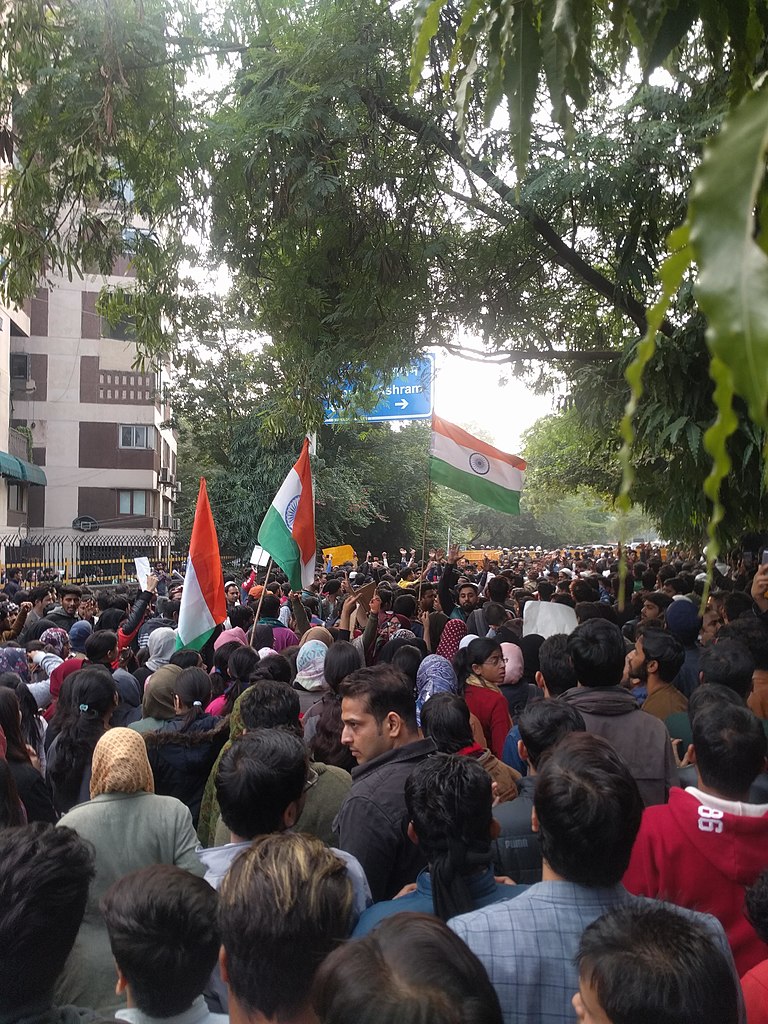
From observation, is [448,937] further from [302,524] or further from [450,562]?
[450,562]

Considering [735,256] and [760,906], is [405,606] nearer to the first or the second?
[760,906]

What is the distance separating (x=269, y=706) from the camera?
405 cm

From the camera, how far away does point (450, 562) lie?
10.0 m

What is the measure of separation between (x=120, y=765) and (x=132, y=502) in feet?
123

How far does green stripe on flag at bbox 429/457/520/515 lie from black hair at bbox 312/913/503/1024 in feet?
29.3

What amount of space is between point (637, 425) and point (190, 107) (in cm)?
437

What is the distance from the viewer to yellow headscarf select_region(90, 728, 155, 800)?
3.43 meters

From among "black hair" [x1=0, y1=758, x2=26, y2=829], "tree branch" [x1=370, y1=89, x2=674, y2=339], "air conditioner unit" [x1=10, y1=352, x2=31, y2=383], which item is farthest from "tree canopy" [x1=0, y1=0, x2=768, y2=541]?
"air conditioner unit" [x1=10, y1=352, x2=31, y2=383]

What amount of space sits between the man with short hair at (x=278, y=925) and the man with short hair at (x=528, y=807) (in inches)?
45.3

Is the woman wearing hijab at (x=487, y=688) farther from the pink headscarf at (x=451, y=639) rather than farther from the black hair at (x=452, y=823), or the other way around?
the black hair at (x=452, y=823)

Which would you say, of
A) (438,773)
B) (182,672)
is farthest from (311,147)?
(438,773)

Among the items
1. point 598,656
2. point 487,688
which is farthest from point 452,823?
point 487,688

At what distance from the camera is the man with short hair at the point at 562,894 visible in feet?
7.25

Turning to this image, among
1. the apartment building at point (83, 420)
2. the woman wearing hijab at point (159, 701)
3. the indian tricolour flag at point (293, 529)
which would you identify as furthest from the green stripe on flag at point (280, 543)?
the apartment building at point (83, 420)
